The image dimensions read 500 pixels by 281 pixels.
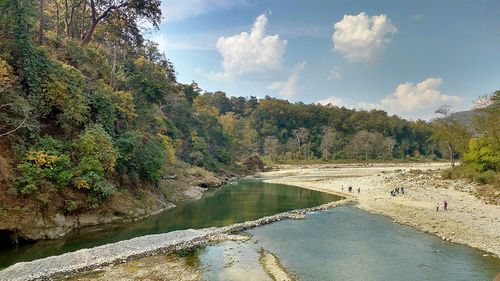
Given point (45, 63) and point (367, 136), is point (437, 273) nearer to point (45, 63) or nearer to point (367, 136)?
point (45, 63)

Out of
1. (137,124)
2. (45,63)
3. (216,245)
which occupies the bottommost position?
(216,245)

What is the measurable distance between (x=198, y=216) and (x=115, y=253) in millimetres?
15693

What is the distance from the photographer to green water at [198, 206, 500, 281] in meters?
20.3

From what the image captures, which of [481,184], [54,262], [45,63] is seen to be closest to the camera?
[54,262]

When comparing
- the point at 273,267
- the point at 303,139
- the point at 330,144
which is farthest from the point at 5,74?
the point at 303,139

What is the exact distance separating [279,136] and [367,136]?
35.7 metres

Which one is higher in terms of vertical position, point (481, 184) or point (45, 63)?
point (45, 63)

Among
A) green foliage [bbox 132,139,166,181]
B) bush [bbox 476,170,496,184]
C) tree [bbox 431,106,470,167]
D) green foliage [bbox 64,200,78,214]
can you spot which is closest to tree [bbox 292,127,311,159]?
tree [bbox 431,106,470,167]

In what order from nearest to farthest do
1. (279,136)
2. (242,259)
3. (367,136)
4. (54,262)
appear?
(54,262)
(242,259)
(367,136)
(279,136)

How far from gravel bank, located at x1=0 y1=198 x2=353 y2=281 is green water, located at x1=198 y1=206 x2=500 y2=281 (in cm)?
213

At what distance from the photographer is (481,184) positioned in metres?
53.2

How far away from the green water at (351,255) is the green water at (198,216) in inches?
289

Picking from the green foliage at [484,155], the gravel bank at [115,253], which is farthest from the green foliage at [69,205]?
the green foliage at [484,155]

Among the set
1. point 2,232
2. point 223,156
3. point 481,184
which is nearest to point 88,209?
point 2,232
